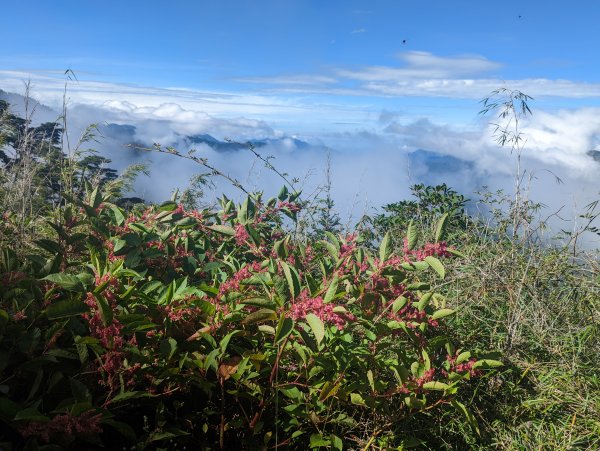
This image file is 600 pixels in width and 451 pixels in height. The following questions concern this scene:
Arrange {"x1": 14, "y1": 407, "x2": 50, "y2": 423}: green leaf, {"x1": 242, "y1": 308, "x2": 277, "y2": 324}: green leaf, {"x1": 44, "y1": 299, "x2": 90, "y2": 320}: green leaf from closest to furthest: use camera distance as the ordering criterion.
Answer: {"x1": 14, "y1": 407, "x2": 50, "y2": 423}: green leaf, {"x1": 44, "y1": 299, "x2": 90, "y2": 320}: green leaf, {"x1": 242, "y1": 308, "x2": 277, "y2": 324}: green leaf

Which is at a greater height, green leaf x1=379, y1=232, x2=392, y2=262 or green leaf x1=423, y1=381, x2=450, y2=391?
green leaf x1=379, y1=232, x2=392, y2=262

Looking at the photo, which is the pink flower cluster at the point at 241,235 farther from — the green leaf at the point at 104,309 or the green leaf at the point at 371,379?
the green leaf at the point at 104,309

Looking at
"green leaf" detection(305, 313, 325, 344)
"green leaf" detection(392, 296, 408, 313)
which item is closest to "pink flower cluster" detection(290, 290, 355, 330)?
"green leaf" detection(305, 313, 325, 344)

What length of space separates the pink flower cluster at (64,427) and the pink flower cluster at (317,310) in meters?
0.71

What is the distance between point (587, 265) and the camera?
3680 mm

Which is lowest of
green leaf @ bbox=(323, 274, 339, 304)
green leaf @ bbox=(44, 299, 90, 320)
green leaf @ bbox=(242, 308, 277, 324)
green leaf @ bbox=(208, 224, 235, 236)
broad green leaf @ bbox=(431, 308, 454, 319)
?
broad green leaf @ bbox=(431, 308, 454, 319)

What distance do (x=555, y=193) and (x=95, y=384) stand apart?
4614 millimetres

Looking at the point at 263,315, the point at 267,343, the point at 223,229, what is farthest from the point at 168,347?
the point at 223,229

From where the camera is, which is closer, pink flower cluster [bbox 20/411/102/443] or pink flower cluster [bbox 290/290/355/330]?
pink flower cluster [bbox 20/411/102/443]

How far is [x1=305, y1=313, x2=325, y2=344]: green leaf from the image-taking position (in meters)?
1.86

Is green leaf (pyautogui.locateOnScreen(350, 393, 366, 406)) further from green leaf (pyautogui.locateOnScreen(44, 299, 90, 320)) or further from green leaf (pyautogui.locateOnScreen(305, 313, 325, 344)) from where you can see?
green leaf (pyautogui.locateOnScreen(44, 299, 90, 320))

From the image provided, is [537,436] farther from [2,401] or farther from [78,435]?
[2,401]

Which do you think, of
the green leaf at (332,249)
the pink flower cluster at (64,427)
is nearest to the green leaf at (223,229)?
the green leaf at (332,249)

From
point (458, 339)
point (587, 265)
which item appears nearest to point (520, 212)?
point (587, 265)
